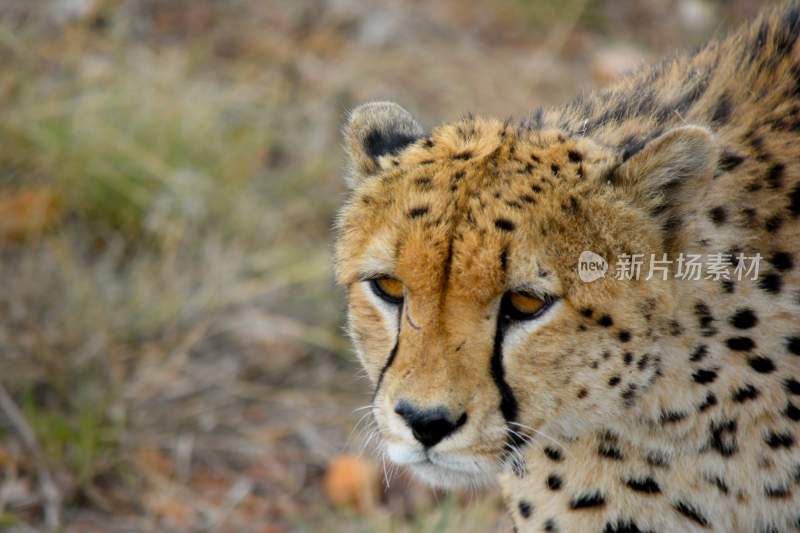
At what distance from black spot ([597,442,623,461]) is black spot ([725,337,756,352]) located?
15.0 inches

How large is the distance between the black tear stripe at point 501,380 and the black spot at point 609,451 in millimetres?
323

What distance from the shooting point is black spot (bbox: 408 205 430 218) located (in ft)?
9.30

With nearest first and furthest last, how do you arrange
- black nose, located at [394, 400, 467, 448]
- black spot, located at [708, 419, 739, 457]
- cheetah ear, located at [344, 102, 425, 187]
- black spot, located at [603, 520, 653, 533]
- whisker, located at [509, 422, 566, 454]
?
black nose, located at [394, 400, 467, 448]
whisker, located at [509, 422, 566, 454]
black spot, located at [708, 419, 739, 457]
black spot, located at [603, 520, 653, 533]
cheetah ear, located at [344, 102, 425, 187]

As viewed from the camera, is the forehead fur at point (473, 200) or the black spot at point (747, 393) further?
the black spot at point (747, 393)

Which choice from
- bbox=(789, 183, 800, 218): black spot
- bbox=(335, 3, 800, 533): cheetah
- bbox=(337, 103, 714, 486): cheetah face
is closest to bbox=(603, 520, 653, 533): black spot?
bbox=(335, 3, 800, 533): cheetah

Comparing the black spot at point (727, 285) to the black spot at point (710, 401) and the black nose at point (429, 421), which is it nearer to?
the black spot at point (710, 401)

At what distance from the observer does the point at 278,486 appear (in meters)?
5.14

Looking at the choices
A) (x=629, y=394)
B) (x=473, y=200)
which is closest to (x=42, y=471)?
(x=473, y=200)

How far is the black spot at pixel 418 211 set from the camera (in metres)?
2.83

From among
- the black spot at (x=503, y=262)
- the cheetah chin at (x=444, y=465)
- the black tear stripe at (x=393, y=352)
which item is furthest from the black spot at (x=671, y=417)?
the black tear stripe at (x=393, y=352)

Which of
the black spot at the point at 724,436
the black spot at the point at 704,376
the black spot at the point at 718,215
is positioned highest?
the black spot at the point at 718,215

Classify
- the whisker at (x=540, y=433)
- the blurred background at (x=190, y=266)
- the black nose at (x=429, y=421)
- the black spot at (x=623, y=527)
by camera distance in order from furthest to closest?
the blurred background at (x=190, y=266), the black spot at (x=623, y=527), the whisker at (x=540, y=433), the black nose at (x=429, y=421)

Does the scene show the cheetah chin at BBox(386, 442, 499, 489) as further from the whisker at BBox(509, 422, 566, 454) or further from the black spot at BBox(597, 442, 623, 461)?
the black spot at BBox(597, 442, 623, 461)

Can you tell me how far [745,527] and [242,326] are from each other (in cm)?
309
